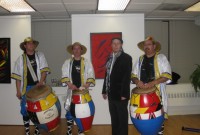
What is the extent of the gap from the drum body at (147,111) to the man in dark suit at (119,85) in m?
0.24

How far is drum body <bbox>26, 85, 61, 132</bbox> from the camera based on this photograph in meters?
3.12

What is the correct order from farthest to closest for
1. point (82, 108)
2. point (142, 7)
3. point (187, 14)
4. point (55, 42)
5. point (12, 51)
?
point (55, 42)
point (187, 14)
point (142, 7)
point (12, 51)
point (82, 108)

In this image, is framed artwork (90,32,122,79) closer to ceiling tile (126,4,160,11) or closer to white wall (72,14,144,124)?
white wall (72,14,144,124)

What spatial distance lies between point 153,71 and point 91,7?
2190 millimetres

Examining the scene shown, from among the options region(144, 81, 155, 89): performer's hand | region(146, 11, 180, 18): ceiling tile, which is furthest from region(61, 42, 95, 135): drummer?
region(146, 11, 180, 18): ceiling tile

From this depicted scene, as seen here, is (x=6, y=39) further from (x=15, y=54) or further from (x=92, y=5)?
(x=92, y=5)

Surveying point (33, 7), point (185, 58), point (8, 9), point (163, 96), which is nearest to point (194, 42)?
point (185, 58)

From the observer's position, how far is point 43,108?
3.11 metres

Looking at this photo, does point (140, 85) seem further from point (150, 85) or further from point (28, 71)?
point (28, 71)

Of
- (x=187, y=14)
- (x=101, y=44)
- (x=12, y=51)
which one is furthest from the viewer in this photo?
(x=187, y=14)

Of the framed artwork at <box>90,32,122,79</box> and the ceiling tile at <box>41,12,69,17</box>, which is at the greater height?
the ceiling tile at <box>41,12,69,17</box>

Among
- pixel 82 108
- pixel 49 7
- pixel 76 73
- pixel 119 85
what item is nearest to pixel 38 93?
pixel 82 108

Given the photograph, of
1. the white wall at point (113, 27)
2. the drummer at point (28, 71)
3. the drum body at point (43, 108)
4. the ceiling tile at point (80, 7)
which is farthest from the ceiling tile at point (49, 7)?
the drum body at point (43, 108)

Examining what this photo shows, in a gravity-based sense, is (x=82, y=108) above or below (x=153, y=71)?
below
